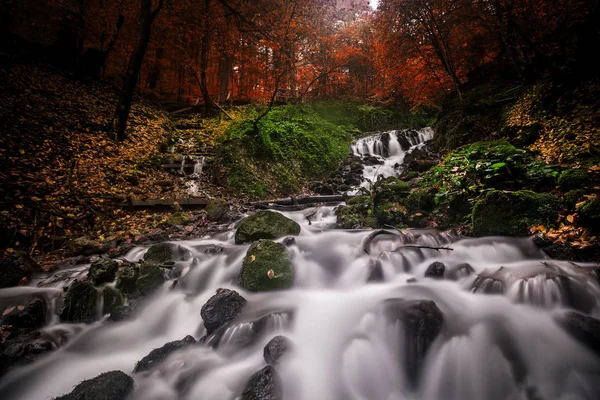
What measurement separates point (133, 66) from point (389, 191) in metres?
9.31

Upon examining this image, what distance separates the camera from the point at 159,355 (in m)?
2.98

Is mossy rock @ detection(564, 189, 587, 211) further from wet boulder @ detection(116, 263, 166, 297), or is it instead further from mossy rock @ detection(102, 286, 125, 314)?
mossy rock @ detection(102, 286, 125, 314)

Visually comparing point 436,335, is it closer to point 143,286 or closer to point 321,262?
point 321,262

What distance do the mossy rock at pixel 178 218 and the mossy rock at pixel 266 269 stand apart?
3.37 meters

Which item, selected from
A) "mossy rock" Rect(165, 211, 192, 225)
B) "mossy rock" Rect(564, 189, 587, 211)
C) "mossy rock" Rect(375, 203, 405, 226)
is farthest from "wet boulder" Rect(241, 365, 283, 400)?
"mossy rock" Rect(165, 211, 192, 225)

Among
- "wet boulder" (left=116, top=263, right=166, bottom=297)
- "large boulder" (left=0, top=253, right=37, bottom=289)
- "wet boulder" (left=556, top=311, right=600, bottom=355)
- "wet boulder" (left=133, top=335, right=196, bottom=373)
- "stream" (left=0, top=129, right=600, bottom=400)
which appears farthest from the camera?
"large boulder" (left=0, top=253, right=37, bottom=289)

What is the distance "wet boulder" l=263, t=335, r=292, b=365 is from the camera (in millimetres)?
2852

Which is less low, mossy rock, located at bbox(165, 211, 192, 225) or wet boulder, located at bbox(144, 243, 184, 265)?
mossy rock, located at bbox(165, 211, 192, 225)

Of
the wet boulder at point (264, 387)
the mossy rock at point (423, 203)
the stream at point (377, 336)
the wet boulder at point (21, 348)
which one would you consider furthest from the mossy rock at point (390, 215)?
the wet boulder at point (21, 348)

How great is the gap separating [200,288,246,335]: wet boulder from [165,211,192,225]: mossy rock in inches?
156

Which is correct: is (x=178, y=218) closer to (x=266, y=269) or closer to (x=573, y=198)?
(x=266, y=269)

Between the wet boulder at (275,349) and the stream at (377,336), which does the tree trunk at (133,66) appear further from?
the wet boulder at (275,349)

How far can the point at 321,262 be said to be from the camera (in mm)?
5078

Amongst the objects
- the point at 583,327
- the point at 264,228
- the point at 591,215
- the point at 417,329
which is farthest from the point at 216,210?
the point at 591,215
